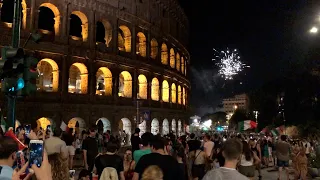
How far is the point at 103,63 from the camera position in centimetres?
3108

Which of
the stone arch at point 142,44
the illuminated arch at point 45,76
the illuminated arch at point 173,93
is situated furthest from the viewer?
the illuminated arch at point 173,93

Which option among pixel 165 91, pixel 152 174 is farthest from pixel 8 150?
pixel 165 91

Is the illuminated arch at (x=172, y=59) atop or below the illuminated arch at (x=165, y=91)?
atop

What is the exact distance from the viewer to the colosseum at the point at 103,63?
27.0 metres

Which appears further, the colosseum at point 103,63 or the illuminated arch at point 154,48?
the illuminated arch at point 154,48

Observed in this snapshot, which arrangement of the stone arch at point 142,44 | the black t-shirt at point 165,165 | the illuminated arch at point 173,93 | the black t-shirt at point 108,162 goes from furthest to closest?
1. the illuminated arch at point 173,93
2. the stone arch at point 142,44
3. the black t-shirt at point 108,162
4. the black t-shirt at point 165,165

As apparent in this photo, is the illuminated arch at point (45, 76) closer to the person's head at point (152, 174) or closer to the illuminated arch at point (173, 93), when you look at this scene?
the illuminated arch at point (173, 93)

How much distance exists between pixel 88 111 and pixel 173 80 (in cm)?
1564

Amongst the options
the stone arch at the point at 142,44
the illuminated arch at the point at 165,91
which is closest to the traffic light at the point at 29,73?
the stone arch at the point at 142,44

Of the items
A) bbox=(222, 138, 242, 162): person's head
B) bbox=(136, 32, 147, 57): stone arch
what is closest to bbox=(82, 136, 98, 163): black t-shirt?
bbox=(222, 138, 242, 162): person's head

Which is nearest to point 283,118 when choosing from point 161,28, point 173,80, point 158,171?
point 173,80

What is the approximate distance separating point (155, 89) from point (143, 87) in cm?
268

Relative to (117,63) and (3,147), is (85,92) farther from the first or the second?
(3,147)

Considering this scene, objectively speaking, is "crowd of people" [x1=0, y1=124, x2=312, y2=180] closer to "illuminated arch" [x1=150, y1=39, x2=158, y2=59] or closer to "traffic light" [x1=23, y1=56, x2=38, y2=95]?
"traffic light" [x1=23, y1=56, x2=38, y2=95]
